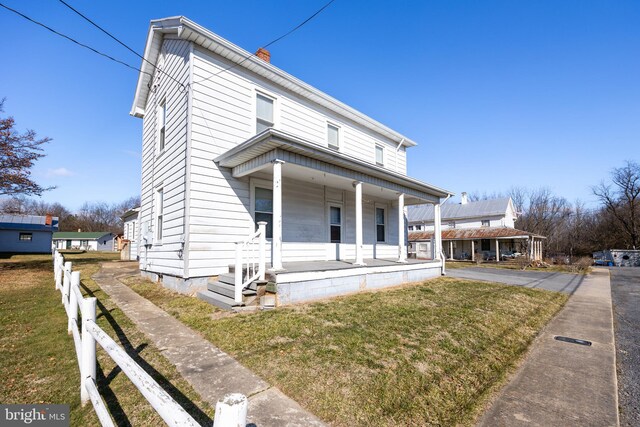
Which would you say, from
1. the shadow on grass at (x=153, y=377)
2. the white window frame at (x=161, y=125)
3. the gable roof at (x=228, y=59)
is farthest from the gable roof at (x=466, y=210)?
the shadow on grass at (x=153, y=377)

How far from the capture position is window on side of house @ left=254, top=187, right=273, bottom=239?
8641 millimetres

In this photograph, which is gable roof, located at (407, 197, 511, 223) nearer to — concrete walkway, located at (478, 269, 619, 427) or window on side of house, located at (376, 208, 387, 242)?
window on side of house, located at (376, 208, 387, 242)

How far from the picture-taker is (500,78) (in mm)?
10547

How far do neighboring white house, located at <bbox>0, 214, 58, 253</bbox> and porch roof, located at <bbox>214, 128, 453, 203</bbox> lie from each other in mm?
34705

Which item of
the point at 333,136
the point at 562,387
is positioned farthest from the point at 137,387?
the point at 333,136

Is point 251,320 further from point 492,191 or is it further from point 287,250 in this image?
point 492,191

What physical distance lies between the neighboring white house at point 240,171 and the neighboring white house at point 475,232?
19447 millimetres

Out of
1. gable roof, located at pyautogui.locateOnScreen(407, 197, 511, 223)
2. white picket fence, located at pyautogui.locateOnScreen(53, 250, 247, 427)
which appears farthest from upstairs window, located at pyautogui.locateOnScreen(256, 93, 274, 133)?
gable roof, located at pyautogui.locateOnScreen(407, 197, 511, 223)

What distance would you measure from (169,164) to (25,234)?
33.5 metres

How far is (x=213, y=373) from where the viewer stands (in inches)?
128

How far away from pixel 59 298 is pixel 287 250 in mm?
5769

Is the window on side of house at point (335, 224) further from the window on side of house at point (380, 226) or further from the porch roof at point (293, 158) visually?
the window on side of house at point (380, 226)

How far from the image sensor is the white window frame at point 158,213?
921cm
